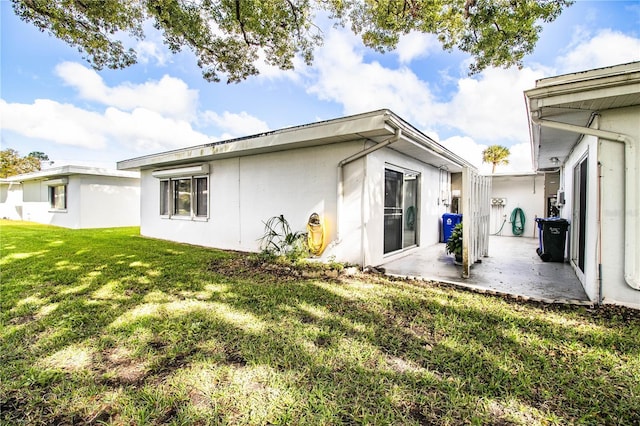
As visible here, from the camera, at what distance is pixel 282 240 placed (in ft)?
22.5

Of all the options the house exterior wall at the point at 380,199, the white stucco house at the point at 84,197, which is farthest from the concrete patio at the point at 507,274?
the white stucco house at the point at 84,197

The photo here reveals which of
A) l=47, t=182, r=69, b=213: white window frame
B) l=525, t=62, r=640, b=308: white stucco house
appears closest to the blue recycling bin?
l=525, t=62, r=640, b=308: white stucco house

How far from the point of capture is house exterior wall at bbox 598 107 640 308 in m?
3.43

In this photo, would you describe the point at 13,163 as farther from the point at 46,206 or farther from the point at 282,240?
the point at 282,240

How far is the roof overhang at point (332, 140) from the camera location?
15.8ft

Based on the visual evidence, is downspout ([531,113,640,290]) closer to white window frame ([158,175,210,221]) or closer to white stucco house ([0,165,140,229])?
white window frame ([158,175,210,221])

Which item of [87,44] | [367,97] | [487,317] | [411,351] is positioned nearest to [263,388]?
[411,351]

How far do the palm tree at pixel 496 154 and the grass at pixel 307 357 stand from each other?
21.0 m

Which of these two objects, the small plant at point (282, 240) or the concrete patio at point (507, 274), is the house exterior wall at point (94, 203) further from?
the concrete patio at point (507, 274)

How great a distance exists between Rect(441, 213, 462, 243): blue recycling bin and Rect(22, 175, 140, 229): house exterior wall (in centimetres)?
1510

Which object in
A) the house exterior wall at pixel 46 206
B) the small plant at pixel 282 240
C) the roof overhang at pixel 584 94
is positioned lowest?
the small plant at pixel 282 240

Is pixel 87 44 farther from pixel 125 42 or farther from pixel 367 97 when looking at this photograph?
pixel 367 97

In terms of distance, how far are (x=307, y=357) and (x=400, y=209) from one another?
17.2 feet

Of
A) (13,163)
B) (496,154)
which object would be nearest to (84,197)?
(496,154)
